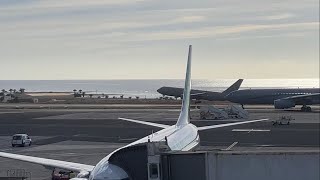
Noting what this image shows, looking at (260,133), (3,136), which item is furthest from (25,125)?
(260,133)

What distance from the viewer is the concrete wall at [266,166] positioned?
1688 centimetres

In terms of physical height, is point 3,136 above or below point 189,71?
below

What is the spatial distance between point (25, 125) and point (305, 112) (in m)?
66.2

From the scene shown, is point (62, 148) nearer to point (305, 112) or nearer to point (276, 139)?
point (276, 139)

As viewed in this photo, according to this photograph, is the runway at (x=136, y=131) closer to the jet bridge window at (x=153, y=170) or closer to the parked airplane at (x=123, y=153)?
the parked airplane at (x=123, y=153)

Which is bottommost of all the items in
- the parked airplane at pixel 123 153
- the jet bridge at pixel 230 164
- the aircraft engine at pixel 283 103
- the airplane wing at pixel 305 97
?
the parked airplane at pixel 123 153

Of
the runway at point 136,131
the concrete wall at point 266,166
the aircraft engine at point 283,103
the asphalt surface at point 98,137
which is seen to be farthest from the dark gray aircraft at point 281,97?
the concrete wall at point 266,166

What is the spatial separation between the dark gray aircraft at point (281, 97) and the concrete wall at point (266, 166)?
119912 mm

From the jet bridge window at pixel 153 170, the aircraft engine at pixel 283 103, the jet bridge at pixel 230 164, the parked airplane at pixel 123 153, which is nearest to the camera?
the jet bridge at pixel 230 164

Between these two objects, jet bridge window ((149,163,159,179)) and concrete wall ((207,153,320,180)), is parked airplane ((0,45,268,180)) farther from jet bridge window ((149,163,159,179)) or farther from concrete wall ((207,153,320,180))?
concrete wall ((207,153,320,180))

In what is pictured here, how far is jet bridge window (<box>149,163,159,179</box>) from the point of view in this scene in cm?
2024

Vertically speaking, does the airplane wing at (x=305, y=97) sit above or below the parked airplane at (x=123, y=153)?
above

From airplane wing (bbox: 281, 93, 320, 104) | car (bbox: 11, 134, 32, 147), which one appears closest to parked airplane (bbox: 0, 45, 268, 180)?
car (bbox: 11, 134, 32, 147)

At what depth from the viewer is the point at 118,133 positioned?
8450cm
